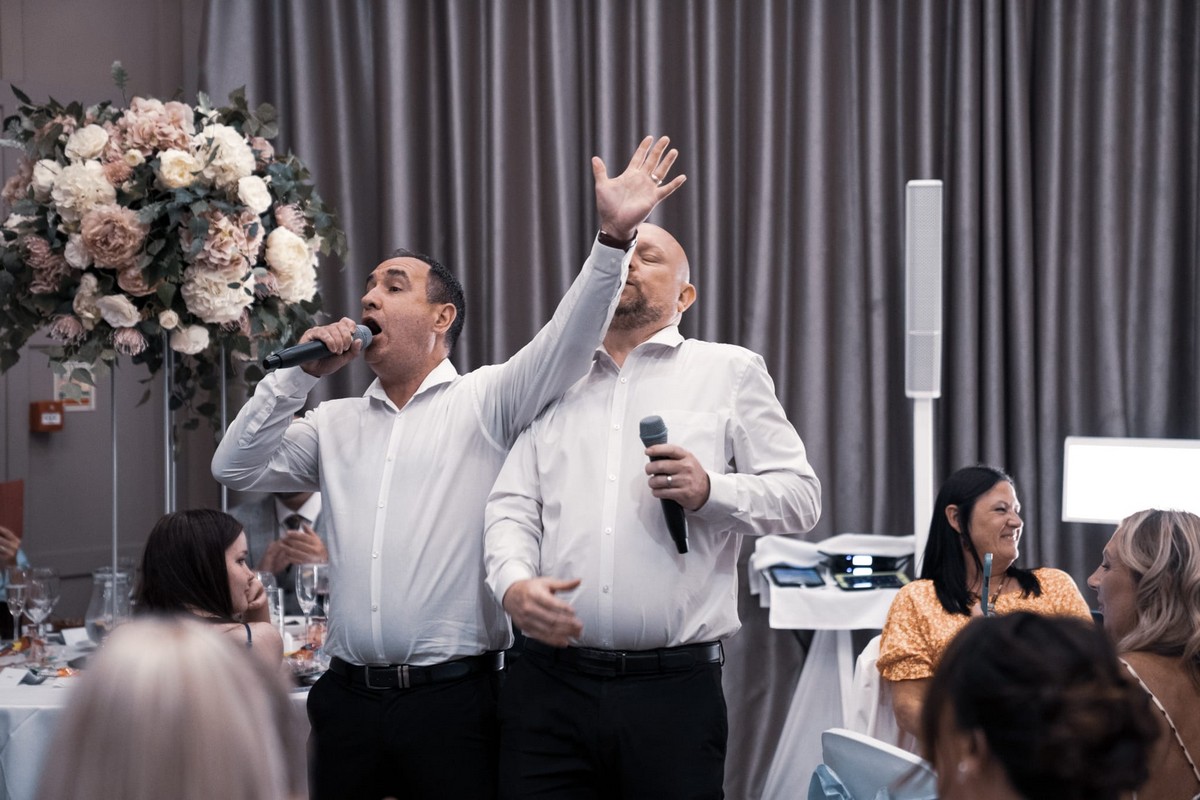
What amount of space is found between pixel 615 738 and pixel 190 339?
1452mm

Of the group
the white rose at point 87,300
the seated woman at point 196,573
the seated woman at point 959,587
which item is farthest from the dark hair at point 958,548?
the white rose at point 87,300

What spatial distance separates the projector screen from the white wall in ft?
10.7

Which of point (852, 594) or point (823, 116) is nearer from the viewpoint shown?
point (852, 594)

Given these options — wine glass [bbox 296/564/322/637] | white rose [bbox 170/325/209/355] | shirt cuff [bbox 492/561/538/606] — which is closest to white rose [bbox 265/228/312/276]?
white rose [bbox 170/325/209/355]

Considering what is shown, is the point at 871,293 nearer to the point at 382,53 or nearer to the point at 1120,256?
the point at 1120,256

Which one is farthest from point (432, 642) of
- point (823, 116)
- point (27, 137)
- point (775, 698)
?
point (823, 116)

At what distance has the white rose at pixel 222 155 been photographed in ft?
9.51

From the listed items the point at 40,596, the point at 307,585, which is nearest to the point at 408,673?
the point at 307,585

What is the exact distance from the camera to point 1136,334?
441cm

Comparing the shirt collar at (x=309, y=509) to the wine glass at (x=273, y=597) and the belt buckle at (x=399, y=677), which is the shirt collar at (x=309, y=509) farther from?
the belt buckle at (x=399, y=677)

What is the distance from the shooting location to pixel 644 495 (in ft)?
7.79

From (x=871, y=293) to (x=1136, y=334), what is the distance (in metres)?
0.95

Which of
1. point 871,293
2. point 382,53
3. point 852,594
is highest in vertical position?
point 382,53

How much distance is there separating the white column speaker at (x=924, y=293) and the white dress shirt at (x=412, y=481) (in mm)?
1956
